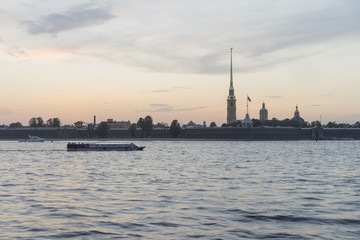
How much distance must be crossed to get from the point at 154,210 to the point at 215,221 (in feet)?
10.4

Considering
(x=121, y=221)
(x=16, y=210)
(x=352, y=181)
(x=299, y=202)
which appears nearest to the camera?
(x=121, y=221)

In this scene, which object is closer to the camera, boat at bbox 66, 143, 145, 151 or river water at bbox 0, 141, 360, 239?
river water at bbox 0, 141, 360, 239

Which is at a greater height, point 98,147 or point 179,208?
point 98,147

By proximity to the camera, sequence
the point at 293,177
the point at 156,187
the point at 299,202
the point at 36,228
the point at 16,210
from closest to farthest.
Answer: the point at 36,228
the point at 16,210
the point at 299,202
the point at 156,187
the point at 293,177

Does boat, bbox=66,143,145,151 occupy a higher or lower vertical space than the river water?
higher

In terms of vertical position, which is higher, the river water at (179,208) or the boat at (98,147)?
the boat at (98,147)

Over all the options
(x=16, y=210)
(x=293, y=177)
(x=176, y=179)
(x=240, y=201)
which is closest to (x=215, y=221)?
(x=240, y=201)

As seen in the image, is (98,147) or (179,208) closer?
(179,208)

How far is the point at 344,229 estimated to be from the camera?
1769 cm

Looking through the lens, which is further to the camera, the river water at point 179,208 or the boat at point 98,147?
the boat at point 98,147

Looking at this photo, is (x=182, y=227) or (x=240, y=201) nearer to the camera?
(x=182, y=227)

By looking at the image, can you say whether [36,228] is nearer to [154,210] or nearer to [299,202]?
[154,210]

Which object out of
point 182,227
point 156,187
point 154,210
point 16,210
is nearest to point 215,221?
point 182,227

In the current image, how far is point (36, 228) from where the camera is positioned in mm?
17672
